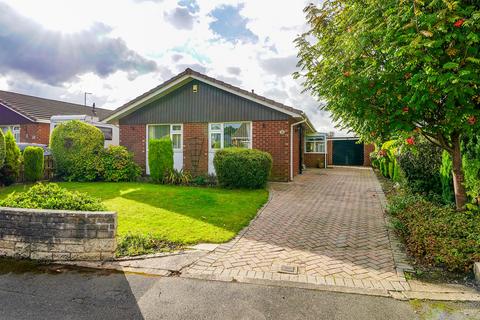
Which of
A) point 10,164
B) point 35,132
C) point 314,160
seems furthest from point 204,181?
point 35,132

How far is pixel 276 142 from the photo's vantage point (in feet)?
39.3

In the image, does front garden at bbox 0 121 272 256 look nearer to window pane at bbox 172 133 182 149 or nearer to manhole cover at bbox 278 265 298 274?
manhole cover at bbox 278 265 298 274

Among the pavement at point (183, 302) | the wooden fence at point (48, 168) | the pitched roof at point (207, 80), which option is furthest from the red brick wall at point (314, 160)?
the pavement at point (183, 302)

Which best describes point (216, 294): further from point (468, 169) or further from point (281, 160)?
point (281, 160)

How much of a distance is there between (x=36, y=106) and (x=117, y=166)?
1487cm

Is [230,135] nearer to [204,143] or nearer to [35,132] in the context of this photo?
[204,143]

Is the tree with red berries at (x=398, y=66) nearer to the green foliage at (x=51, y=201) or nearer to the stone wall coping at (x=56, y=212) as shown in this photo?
the stone wall coping at (x=56, y=212)

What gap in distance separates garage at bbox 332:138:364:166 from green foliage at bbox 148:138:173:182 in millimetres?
18560

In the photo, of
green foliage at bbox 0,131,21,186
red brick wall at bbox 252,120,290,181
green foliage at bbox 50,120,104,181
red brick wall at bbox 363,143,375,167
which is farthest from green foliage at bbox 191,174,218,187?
red brick wall at bbox 363,143,375,167

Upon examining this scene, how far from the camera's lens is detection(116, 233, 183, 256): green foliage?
421 cm

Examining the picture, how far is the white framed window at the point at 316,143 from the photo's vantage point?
73.2ft

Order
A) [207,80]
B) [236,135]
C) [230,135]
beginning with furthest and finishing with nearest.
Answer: [230,135] → [236,135] → [207,80]

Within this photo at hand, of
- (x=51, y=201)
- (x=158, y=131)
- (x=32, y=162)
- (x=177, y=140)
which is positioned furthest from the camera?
(x=158, y=131)

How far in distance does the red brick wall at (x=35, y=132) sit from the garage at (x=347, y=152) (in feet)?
75.1
